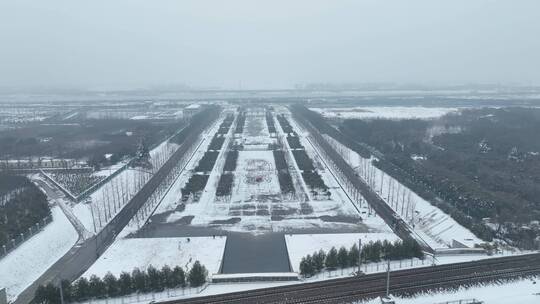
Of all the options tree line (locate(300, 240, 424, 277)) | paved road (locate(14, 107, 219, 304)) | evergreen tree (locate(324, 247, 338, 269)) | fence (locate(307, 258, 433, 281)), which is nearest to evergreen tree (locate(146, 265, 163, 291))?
paved road (locate(14, 107, 219, 304))

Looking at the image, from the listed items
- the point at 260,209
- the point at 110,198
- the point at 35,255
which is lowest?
the point at 35,255

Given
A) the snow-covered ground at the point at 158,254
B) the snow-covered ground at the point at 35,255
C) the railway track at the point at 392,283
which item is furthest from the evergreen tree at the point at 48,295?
the railway track at the point at 392,283

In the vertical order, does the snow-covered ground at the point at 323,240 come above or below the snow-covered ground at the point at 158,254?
above

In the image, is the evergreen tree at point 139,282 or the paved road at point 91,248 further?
the paved road at point 91,248

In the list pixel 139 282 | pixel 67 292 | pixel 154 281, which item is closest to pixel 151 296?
pixel 154 281

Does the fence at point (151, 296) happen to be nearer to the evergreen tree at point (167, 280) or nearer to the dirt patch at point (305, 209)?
the evergreen tree at point (167, 280)

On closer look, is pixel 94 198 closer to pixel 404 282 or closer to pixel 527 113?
pixel 404 282

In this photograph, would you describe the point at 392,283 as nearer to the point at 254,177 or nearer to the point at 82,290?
the point at 82,290
